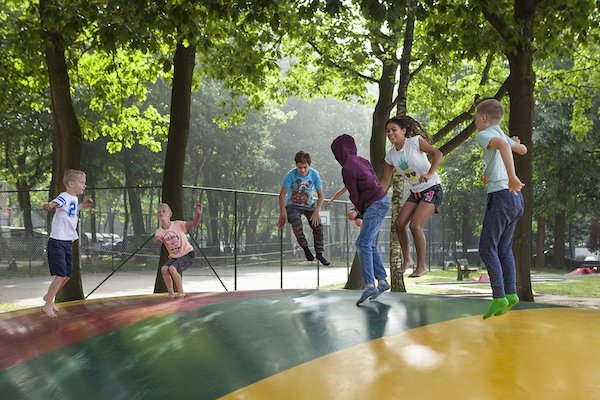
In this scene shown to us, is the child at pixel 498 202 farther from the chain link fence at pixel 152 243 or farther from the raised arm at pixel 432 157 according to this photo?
the chain link fence at pixel 152 243

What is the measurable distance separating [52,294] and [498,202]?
13.9ft

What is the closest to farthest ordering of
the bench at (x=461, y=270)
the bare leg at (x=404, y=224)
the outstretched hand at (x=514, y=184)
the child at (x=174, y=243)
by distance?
1. the outstretched hand at (x=514, y=184)
2. the bare leg at (x=404, y=224)
3. the child at (x=174, y=243)
4. the bench at (x=461, y=270)

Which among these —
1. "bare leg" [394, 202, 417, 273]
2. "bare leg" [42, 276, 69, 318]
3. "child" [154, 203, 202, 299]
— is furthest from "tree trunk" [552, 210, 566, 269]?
"bare leg" [42, 276, 69, 318]

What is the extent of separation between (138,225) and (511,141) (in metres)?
15.2

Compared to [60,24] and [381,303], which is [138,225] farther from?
[381,303]

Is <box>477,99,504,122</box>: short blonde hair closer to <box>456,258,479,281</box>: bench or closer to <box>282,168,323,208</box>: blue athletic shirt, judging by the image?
<box>282,168,323,208</box>: blue athletic shirt

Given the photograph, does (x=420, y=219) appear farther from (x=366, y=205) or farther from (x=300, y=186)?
(x=300, y=186)

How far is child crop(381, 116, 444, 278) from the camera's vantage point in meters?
5.27

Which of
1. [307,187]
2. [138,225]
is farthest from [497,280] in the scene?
[138,225]

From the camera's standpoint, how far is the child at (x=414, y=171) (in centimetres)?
527

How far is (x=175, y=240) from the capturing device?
279 inches

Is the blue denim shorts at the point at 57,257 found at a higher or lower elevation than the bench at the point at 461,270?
higher

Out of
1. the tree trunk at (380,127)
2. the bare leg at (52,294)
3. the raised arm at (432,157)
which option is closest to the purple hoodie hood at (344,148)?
the raised arm at (432,157)

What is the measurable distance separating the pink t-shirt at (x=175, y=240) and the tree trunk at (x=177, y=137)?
4.48 metres
